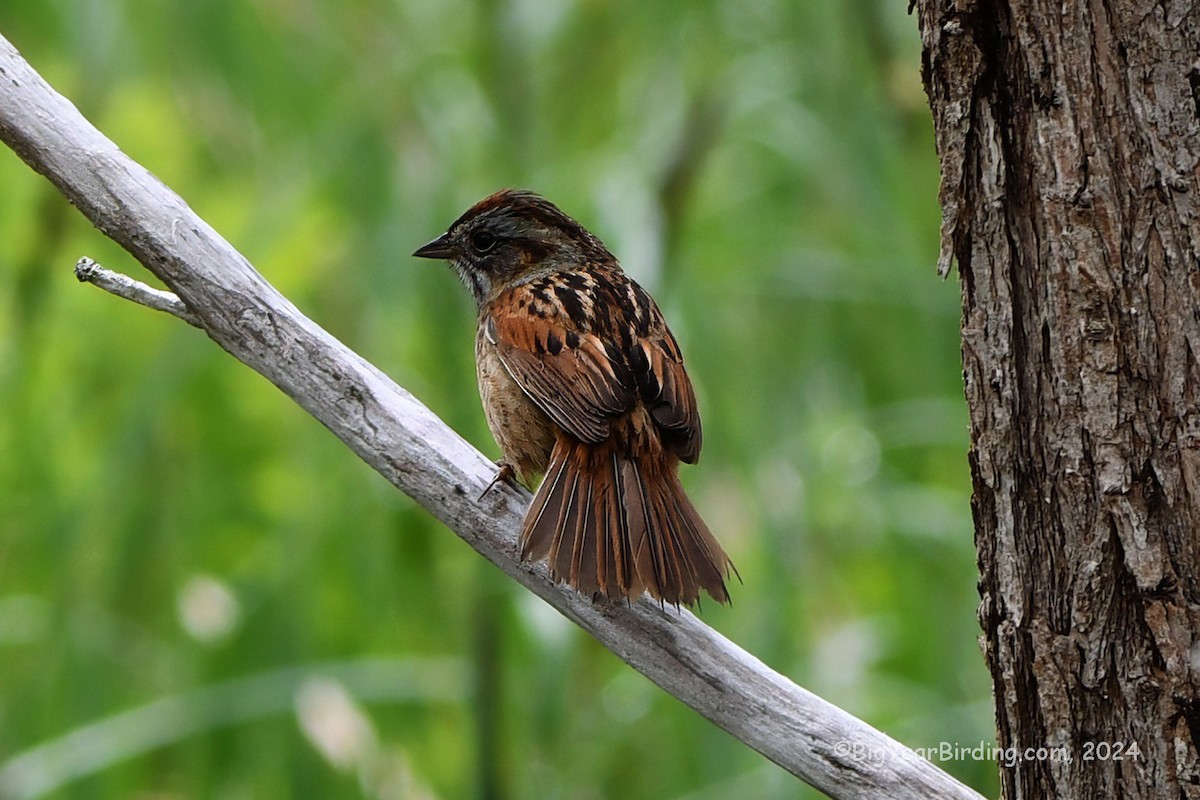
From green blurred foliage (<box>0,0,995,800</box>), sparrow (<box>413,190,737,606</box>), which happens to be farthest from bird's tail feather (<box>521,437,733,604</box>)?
green blurred foliage (<box>0,0,995,800</box>)

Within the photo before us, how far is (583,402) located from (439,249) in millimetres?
1034

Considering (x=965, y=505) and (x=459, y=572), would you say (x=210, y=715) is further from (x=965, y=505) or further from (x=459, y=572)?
(x=965, y=505)

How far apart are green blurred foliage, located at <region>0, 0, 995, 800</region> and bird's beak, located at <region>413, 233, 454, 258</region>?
0.18 ft

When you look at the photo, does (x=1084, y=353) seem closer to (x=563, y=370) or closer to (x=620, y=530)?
(x=620, y=530)

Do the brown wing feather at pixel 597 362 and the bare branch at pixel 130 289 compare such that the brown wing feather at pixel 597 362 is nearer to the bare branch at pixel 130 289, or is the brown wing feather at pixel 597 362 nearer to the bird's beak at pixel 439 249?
the bird's beak at pixel 439 249

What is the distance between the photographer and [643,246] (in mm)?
3865

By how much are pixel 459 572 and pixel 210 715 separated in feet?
3.39

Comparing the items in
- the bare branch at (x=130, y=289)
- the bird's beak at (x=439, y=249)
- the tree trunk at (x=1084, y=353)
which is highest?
the bird's beak at (x=439, y=249)

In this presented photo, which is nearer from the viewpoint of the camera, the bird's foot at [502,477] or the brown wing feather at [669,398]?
the bird's foot at [502,477]

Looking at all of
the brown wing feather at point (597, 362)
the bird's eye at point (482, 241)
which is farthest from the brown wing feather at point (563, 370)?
the bird's eye at point (482, 241)

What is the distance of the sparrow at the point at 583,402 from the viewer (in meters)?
2.63

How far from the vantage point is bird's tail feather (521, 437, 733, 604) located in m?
2.54

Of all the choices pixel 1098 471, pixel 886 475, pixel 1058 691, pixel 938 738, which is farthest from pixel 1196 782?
pixel 886 475

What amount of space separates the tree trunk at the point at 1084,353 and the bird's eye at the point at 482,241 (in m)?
2.20
